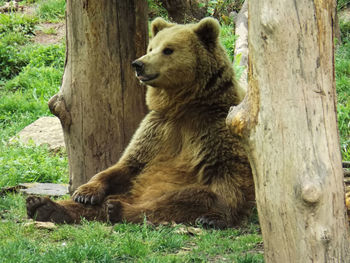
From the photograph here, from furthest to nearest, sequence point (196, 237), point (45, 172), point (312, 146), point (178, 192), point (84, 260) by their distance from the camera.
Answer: point (45, 172) → point (178, 192) → point (196, 237) → point (84, 260) → point (312, 146)

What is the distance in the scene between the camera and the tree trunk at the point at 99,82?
6.05m

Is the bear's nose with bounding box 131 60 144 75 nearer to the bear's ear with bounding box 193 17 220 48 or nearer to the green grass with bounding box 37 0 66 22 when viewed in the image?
the bear's ear with bounding box 193 17 220 48

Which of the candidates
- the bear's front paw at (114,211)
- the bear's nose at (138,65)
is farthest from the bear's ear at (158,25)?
the bear's front paw at (114,211)

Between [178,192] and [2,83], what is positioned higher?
[2,83]

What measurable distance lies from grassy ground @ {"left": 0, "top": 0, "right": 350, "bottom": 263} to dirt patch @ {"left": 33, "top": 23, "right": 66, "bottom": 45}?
0.25ft

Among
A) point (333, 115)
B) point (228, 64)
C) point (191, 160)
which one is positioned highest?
point (228, 64)

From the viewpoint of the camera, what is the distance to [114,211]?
208 inches

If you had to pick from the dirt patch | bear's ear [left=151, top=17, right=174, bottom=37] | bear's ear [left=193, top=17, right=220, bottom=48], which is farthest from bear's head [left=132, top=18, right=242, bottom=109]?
the dirt patch

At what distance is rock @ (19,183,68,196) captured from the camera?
6.74 metres

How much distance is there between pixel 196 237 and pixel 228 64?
1819mm

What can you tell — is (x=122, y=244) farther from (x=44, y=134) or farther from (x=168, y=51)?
(x=44, y=134)

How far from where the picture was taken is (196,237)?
4.80 meters

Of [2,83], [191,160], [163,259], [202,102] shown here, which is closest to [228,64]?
[202,102]

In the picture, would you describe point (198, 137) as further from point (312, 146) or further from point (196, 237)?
point (312, 146)
